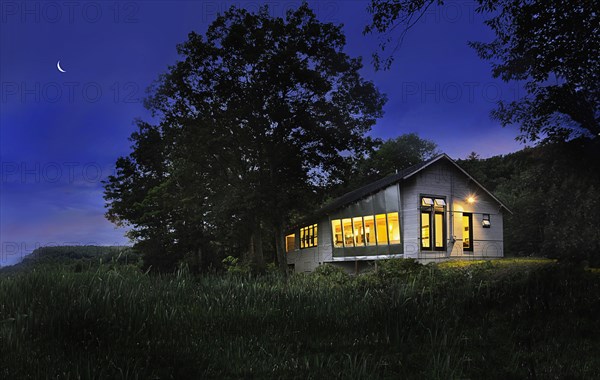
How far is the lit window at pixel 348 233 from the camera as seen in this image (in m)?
30.0

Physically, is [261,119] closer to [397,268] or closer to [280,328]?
[397,268]

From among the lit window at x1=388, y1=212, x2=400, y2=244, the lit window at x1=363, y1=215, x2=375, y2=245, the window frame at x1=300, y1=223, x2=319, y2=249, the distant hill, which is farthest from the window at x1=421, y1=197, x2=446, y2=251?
the distant hill

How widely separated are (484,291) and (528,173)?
1143cm

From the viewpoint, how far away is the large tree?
26.5 m

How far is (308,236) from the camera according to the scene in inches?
1420

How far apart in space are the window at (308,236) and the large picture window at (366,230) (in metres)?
3.51

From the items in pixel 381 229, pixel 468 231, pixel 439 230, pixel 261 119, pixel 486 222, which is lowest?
pixel 468 231

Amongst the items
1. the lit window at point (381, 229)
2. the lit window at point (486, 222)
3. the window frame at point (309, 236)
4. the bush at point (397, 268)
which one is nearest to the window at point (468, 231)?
the lit window at point (486, 222)

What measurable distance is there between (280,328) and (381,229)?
73.4ft

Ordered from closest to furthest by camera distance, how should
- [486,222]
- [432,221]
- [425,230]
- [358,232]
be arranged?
[432,221]
[425,230]
[486,222]
[358,232]

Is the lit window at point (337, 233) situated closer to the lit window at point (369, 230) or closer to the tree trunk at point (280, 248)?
the lit window at point (369, 230)

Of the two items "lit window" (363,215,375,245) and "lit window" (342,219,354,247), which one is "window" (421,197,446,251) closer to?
"lit window" (363,215,375,245)

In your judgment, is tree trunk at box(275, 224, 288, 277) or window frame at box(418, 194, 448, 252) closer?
window frame at box(418, 194, 448, 252)

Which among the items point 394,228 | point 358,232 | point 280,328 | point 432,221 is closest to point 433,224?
point 432,221
